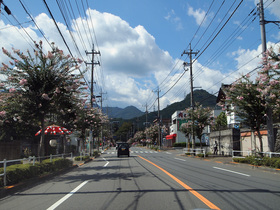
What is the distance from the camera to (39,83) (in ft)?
41.7

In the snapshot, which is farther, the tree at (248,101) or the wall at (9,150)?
the tree at (248,101)

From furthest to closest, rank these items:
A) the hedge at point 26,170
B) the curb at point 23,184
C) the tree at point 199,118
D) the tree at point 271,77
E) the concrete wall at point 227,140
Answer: the tree at point 199,118
the concrete wall at point 227,140
the tree at point 271,77
the hedge at point 26,170
the curb at point 23,184

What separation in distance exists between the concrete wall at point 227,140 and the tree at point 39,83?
19615 mm

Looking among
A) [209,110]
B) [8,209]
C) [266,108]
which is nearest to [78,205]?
[8,209]

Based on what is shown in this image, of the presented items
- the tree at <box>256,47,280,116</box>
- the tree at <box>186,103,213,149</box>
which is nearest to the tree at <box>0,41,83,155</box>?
the tree at <box>256,47,280,116</box>

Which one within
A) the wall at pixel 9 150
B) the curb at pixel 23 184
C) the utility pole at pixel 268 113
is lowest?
the curb at pixel 23 184

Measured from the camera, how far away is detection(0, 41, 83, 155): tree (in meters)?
12.3

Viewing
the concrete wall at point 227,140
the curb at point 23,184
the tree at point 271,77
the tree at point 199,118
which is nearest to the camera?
the curb at point 23,184

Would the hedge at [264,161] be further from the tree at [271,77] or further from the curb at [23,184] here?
the curb at [23,184]

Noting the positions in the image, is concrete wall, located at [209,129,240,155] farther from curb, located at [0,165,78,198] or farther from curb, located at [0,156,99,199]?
curb, located at [0,165,78,198]

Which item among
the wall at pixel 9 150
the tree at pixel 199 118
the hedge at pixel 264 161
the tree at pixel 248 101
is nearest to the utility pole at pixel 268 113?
the tree at pixel 248 101

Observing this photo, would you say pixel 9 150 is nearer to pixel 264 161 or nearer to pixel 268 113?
pixel 264 161

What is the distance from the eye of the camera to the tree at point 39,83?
12297mm

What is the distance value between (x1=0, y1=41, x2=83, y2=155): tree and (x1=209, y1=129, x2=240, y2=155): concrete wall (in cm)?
1962
